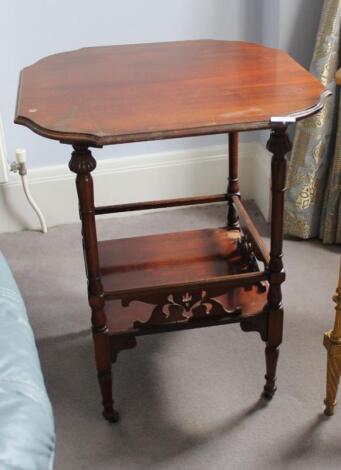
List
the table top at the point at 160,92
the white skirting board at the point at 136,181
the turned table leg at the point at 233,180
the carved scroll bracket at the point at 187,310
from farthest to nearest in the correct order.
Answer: the white skirting board at the point at 136,181
the turned table leg at the point at 233,180
the carved scroll bracket at the point at 187,310
the table top at the point at 160,92

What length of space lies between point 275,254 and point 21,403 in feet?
1.98

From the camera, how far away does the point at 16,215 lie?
2.27 metres

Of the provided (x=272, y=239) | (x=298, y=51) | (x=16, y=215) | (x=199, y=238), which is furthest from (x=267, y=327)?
(x=16, y=215)

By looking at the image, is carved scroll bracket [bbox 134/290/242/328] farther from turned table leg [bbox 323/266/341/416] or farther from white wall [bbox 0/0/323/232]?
white wall [bbox 0/0/323/232]

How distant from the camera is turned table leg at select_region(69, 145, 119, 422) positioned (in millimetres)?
1161

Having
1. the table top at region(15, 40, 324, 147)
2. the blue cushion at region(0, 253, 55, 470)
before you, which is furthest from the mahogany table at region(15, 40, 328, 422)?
the blue cushion at region(0, 253, 55, 470)

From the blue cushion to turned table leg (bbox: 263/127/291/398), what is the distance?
515 millimetres

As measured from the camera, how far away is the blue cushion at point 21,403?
914 mm

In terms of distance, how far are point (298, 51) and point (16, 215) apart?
1.08 meters

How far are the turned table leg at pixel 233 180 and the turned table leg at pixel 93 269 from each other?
1.70 feet

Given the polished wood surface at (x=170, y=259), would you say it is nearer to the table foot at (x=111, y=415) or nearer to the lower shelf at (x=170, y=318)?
the lower shelf at (x=170, y=318)

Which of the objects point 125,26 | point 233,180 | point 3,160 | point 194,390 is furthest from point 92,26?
point 194,390

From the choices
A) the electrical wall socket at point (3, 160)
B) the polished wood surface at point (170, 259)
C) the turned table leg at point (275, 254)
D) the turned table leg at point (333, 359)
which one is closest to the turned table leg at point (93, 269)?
the polished wood surface at point (170, 259)

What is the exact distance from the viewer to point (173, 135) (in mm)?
1121
